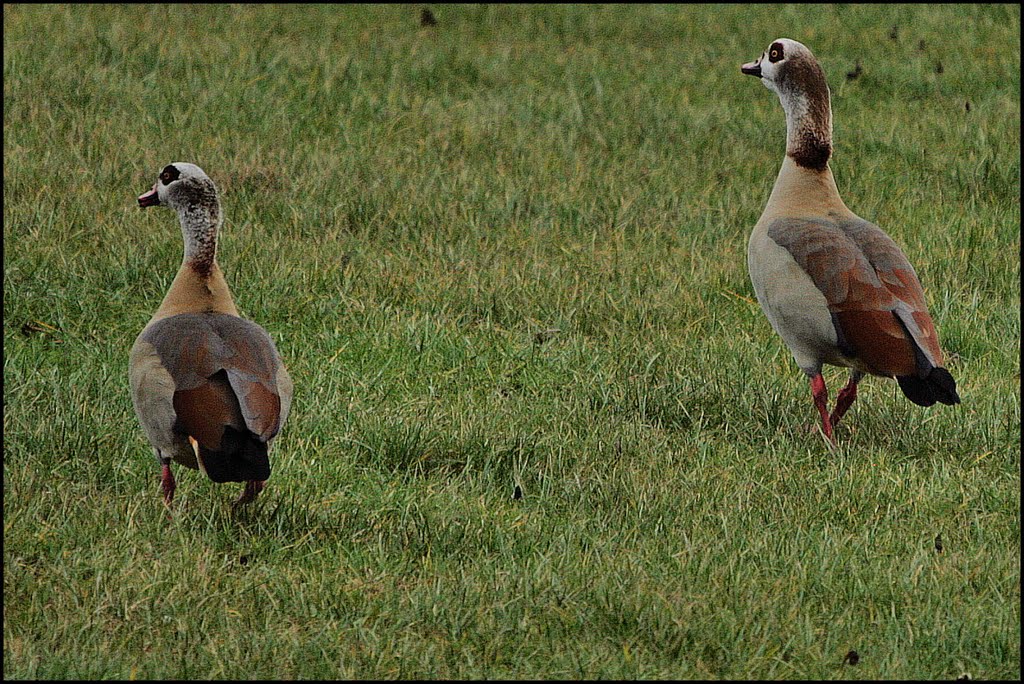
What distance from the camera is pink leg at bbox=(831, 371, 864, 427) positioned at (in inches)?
222

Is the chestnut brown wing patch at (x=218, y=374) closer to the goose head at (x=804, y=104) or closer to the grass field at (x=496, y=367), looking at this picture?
the grass field at (x=496, y=367)

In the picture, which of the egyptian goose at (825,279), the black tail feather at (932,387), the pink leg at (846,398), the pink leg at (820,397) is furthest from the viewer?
the pink leg at (846,398)

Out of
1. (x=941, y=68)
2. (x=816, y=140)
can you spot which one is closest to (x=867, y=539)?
(x=816, y=140)

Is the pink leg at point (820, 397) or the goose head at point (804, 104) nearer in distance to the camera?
the pink leg at point (820, 397)

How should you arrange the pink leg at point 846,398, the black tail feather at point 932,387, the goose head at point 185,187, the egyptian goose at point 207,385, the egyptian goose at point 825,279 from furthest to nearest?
1. the pink leg at point 846,398
2. the goose head at point 185,187
3. the egyptian goose at point 825,279
4. the black tail feather at point 932,387
5. the egyptian goose at point 207,385

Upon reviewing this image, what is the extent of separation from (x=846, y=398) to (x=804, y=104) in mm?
1375

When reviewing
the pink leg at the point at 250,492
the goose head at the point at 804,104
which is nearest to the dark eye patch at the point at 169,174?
the pink leg at the point at 250,492

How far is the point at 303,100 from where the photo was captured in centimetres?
996

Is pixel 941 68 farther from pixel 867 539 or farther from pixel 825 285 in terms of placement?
pixel 867 539

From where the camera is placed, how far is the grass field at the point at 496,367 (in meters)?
4.04

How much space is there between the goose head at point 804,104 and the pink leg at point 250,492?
9.60 ft

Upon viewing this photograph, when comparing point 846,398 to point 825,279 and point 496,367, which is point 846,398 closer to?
point 825,279

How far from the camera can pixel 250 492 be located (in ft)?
15.0

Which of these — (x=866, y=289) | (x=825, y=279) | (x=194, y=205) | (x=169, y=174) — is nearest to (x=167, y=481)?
(x=194, y=205)
